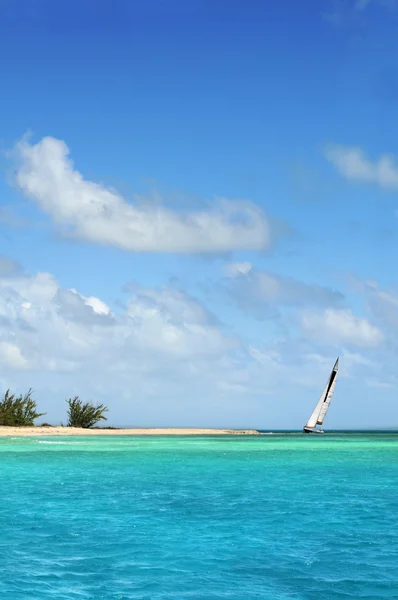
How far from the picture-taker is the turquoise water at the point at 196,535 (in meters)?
17.9

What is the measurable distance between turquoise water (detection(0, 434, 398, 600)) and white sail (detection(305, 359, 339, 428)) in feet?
224

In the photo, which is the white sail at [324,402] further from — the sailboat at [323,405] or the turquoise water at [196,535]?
the turquoise water at [196,535]

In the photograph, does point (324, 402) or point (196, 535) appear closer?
point (196, 535)

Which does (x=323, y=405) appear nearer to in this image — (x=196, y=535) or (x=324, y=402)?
(x=324, y=402)

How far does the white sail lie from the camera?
114 meters

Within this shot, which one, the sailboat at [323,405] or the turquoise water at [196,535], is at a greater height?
the sailboat at [323,405]

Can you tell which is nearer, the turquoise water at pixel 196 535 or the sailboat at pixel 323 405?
the turquoise water at pixel 196 535

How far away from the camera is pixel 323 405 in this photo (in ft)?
388

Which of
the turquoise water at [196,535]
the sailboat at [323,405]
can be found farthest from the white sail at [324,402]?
the turquoise water at [196,535]

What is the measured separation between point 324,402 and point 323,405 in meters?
0.74

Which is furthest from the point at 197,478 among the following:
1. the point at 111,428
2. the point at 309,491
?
the point at 111,428

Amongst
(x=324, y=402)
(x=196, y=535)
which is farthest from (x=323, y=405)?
(x=196, y=535)

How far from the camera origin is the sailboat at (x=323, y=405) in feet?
373

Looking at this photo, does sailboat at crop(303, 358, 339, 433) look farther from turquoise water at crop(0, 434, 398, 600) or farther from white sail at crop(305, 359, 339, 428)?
turquoise water at crop(0, 434, 398, 600)
